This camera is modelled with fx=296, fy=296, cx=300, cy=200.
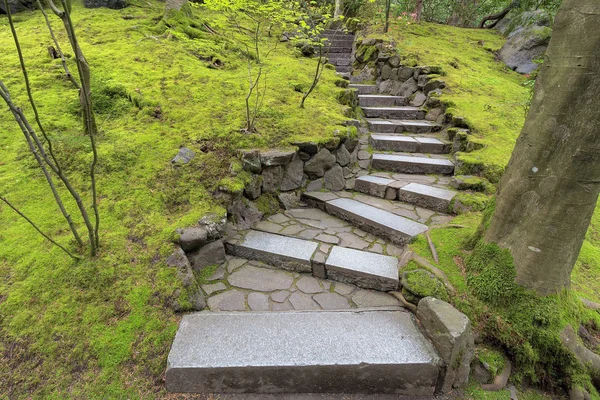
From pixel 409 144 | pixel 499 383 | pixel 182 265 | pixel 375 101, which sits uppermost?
pixel 375 101

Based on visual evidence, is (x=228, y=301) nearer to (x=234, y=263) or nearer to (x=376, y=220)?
(x=234, y=263)

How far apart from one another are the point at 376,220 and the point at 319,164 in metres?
1.31

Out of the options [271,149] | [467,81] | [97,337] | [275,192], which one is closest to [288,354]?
[97,337]

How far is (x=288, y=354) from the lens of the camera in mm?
2117

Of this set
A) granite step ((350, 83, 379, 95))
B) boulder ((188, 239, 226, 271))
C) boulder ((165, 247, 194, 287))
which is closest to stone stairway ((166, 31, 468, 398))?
boulder ((188, 239, 226, 271))

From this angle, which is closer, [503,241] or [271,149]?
[503,241]

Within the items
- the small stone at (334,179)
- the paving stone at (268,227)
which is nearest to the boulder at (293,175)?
the small stone at (334,179)

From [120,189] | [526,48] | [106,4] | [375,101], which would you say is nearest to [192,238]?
[120,189]

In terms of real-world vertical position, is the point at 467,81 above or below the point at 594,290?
above

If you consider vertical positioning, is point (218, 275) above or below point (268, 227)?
below

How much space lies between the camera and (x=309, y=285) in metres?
2.94

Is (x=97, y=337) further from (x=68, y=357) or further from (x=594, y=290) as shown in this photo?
(x=594, y=290)

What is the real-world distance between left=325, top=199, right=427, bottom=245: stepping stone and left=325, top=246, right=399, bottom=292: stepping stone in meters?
0.40

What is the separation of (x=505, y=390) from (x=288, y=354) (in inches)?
61.8
